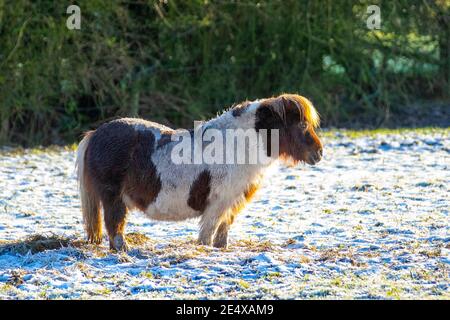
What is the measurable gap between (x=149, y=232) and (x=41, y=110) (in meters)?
6.87

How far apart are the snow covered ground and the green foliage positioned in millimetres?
3106

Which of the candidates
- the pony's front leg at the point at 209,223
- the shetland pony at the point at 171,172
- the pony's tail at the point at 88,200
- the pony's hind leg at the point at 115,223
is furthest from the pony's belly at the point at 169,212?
the pony's tail at the point at 88,200

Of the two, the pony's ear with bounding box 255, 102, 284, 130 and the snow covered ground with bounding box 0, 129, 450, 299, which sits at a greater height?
the pony's ear with bounding box 255, 102, 284, 130

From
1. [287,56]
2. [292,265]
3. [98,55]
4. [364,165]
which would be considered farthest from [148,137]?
[287,56]

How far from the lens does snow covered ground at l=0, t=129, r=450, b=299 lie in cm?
586

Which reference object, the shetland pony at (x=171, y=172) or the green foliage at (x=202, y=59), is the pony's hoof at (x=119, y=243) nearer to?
the shetland pony at (x=171, y=172)

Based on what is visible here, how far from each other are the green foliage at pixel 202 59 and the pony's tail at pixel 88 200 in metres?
6.88

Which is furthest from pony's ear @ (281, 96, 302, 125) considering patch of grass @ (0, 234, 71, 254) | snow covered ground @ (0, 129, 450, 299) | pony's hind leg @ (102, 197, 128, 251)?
patch of grass @ (0, 234, 71, 254)

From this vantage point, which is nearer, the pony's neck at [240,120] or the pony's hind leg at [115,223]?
the pony's hind leg at [115,223]

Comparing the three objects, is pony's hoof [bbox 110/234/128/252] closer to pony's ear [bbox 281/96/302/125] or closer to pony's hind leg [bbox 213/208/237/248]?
pony's hind leg [bbox 213/208/237/248]

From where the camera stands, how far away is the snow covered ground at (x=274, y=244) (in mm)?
5855

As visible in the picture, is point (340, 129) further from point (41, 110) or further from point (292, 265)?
point (292, 265)

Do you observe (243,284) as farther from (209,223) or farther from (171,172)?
(171,172)

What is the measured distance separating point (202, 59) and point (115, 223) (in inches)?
346
